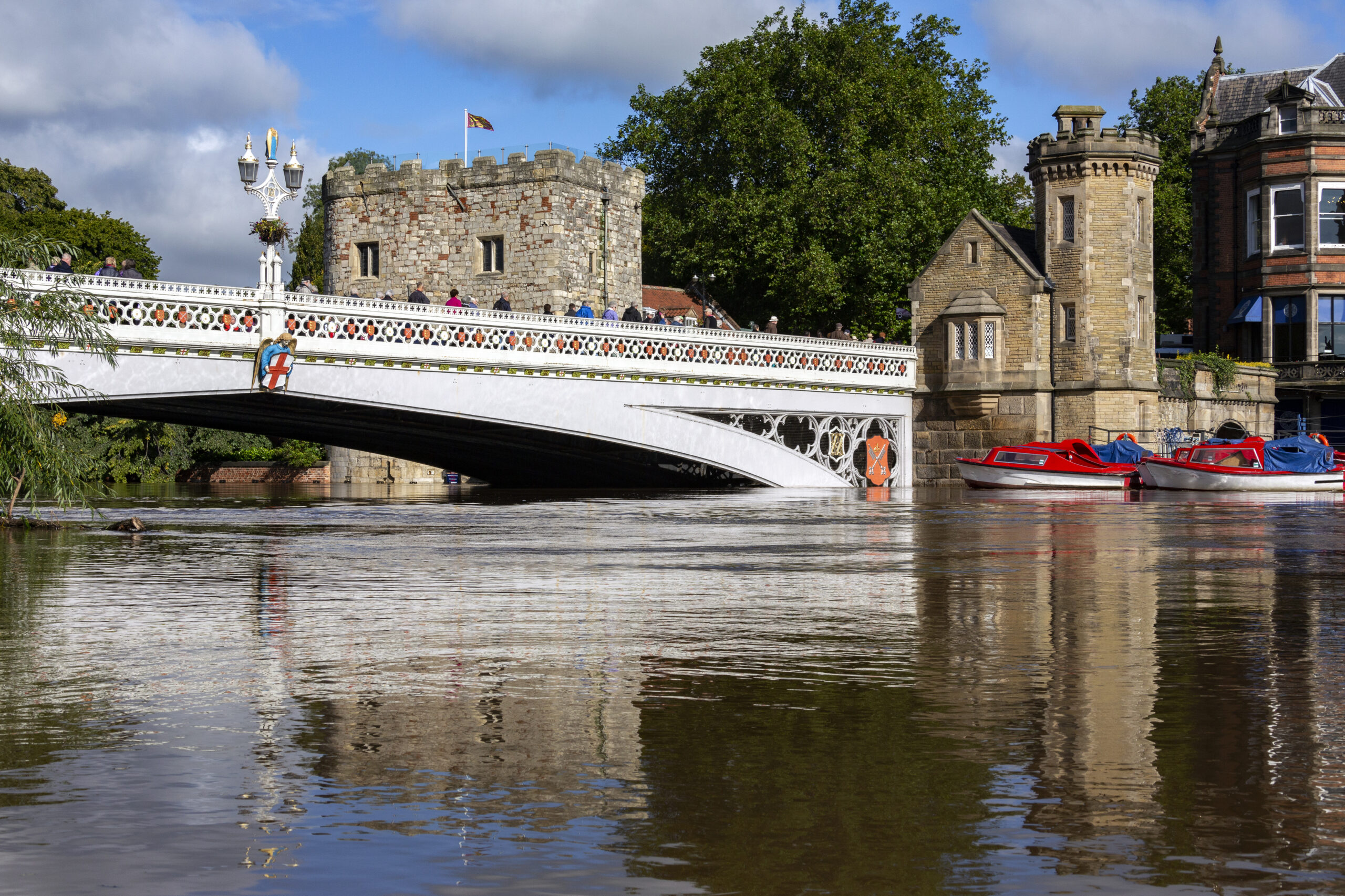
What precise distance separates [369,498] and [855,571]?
86.1 feet

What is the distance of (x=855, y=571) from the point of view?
12.9 meters

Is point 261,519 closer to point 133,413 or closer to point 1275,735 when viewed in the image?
point 133,413

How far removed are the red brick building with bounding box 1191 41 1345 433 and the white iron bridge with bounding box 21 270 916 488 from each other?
15.2 metres

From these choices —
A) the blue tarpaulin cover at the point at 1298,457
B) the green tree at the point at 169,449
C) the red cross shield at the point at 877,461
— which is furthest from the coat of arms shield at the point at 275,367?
the green tree at the point at 169,449

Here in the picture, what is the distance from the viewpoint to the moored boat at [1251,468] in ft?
124

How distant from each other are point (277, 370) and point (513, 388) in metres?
5.73

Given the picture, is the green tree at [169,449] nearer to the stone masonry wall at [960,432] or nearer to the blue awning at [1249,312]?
the stone masonry wall at [960,432]

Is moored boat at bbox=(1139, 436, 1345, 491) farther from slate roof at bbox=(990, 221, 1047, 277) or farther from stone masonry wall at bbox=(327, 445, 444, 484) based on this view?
stone masonry wall at bbox=(327, 445, 444, 484)

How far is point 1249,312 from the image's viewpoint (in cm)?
5122

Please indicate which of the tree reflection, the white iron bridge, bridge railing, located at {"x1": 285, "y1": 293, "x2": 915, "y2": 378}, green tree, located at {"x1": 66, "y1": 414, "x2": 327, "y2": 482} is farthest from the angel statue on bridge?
green tree, located at {"x1": 66, "y1": 414, "x2": 327, "y2": 482}

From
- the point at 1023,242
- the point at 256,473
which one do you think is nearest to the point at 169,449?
the point at 256,473

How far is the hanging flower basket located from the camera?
26531 millimetres

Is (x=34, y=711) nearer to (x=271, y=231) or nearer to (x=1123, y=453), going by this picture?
(x=271, y=231)

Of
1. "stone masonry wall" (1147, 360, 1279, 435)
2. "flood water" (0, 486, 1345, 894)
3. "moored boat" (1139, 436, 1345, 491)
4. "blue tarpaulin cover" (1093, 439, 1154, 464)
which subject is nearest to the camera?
"flood water" (0, 486, 1345, 894)
